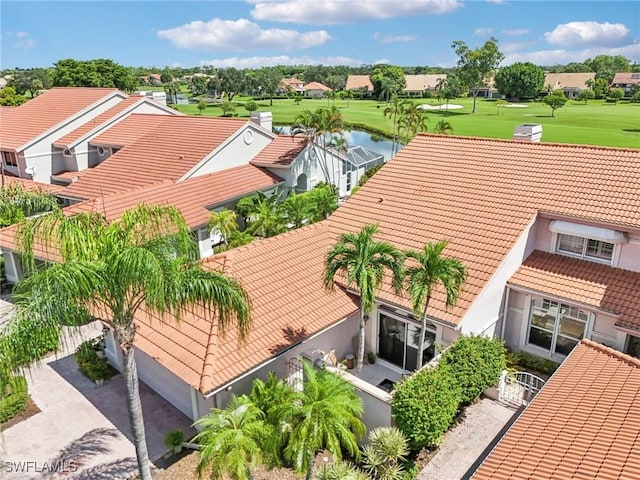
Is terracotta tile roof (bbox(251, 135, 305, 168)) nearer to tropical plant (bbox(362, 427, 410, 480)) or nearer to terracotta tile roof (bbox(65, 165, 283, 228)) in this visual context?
terracotta tile roof (bbox(65, 165, 283, 228))

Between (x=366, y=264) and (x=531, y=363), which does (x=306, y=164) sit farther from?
(x=531, y=363)

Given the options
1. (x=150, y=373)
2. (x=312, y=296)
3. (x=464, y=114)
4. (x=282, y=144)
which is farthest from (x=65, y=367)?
(x=464, y=114)

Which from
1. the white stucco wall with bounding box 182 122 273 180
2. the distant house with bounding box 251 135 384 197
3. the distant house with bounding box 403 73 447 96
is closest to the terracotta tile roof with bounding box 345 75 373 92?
the distant house with bounding box 403 73 447 96

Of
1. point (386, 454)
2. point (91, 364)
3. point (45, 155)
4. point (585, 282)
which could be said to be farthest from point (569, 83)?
point (91, 364)

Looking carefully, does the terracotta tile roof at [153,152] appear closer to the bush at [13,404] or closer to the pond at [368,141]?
the bush at [13,404]

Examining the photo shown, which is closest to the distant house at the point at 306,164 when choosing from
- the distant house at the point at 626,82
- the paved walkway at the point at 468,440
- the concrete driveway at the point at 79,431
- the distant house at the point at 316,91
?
the concrete driveway at the point at 79,431

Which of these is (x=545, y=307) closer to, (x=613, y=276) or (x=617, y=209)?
(x=613, y=276)
